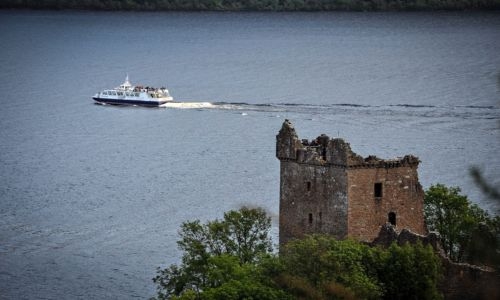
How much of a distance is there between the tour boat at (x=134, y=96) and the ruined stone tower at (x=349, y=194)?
337ft

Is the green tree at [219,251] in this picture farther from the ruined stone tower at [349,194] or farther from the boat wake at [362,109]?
the boat wake at [362,109]

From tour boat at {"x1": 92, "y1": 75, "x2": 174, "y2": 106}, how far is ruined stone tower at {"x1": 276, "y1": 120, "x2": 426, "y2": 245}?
337 ft

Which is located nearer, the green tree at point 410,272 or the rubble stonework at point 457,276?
the rubble stonework at point 457,276

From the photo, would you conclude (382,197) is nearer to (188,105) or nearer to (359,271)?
(359,271)

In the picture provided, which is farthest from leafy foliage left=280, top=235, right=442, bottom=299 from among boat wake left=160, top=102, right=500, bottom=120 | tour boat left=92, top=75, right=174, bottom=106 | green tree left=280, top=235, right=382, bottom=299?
tour boat left=92, top=75, right=174, bottom=106

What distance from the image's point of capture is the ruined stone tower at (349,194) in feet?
223

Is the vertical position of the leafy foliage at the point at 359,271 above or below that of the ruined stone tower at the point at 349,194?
below

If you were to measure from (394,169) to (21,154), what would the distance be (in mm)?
74680

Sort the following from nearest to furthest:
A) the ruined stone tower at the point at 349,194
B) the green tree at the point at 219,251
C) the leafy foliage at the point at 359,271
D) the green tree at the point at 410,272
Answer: the leafy foliage at the point at 359,271 < the green tree at the point at 410,272 < the green tree at the point at 219,251 < the ruined stone tower at the point at 349,194

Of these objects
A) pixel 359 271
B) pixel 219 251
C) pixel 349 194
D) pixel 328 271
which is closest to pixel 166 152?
pixel 219 251

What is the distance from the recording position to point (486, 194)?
31.3m

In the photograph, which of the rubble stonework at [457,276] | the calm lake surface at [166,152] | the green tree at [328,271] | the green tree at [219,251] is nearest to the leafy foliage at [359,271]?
the green tree at [328,271]

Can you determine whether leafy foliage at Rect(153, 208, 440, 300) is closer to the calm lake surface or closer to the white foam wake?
the calm lake surface

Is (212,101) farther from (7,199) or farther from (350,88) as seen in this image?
(7,199)
